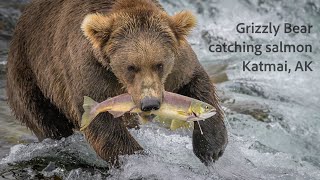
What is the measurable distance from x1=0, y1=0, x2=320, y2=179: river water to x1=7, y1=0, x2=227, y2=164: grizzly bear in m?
0.28

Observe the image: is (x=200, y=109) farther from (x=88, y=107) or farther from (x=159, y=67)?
(x=88, y=107)

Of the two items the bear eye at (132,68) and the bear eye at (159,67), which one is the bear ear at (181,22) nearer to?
→ the bear eye at (159,67)

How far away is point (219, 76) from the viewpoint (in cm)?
962

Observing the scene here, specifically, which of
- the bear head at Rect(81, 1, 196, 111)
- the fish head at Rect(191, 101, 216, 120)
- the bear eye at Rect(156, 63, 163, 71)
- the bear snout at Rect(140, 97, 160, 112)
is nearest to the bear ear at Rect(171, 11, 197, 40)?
the bear head at Rect(81, 1, 196, 111)

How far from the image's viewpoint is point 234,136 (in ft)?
23.9

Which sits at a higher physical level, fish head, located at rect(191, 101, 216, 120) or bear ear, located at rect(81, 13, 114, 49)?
bear ear, located at rect(81, 13, 114, 49)

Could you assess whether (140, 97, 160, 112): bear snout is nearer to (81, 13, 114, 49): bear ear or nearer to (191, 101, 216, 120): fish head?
(191, 101, 216, 120): fish head

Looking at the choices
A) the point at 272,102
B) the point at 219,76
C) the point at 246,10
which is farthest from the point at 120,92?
the point at 246,10

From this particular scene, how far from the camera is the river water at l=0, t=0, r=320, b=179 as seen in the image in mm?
→ 5684

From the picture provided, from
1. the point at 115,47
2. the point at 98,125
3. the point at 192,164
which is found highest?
the point at 115,47

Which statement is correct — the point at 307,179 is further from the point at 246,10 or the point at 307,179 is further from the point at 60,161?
the point at 246,10

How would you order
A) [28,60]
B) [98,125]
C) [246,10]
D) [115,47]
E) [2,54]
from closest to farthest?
[115,47] → [98,125] → [28,60] → [2,54] → [246,10]

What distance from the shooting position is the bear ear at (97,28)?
4926 mm

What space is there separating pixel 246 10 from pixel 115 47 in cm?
868
